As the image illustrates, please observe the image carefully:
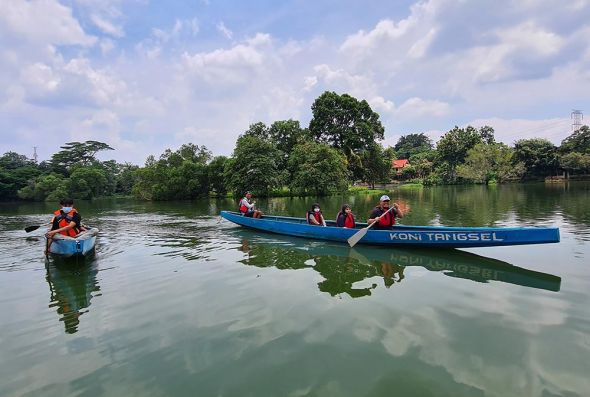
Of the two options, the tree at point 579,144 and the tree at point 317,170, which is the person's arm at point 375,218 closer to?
the tree at point 317,170

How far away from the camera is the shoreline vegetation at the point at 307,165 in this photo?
40000 mm

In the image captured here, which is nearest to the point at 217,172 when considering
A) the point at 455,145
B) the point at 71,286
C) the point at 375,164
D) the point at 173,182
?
the point at 173,182

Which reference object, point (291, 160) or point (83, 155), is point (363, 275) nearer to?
point (291, 160)

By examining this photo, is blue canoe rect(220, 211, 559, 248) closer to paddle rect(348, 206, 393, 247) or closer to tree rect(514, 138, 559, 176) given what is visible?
paddle rect(348, 206, 393, 247)

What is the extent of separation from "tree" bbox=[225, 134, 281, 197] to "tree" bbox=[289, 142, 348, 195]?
2.33 meters

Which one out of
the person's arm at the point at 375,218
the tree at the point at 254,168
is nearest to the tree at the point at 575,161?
the tree at the point at 254,168

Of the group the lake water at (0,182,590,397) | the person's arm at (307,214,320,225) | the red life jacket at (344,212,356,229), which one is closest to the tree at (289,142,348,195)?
the person's arm at (307,214,320,225)

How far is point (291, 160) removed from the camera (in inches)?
1606

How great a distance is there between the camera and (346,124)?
46312 mm

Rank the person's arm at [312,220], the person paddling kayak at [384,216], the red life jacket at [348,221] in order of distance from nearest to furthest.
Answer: the person paddling kayak at [384,216], the red life jacket at [348,221], the person's arm at [312,220]

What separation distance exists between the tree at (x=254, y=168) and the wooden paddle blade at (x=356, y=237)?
29215mm

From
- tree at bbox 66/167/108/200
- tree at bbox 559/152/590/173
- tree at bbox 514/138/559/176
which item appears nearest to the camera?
tree at bbox 559/152/590/173

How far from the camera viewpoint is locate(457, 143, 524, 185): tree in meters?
55.2

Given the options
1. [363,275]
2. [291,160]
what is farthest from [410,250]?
[291,160]
